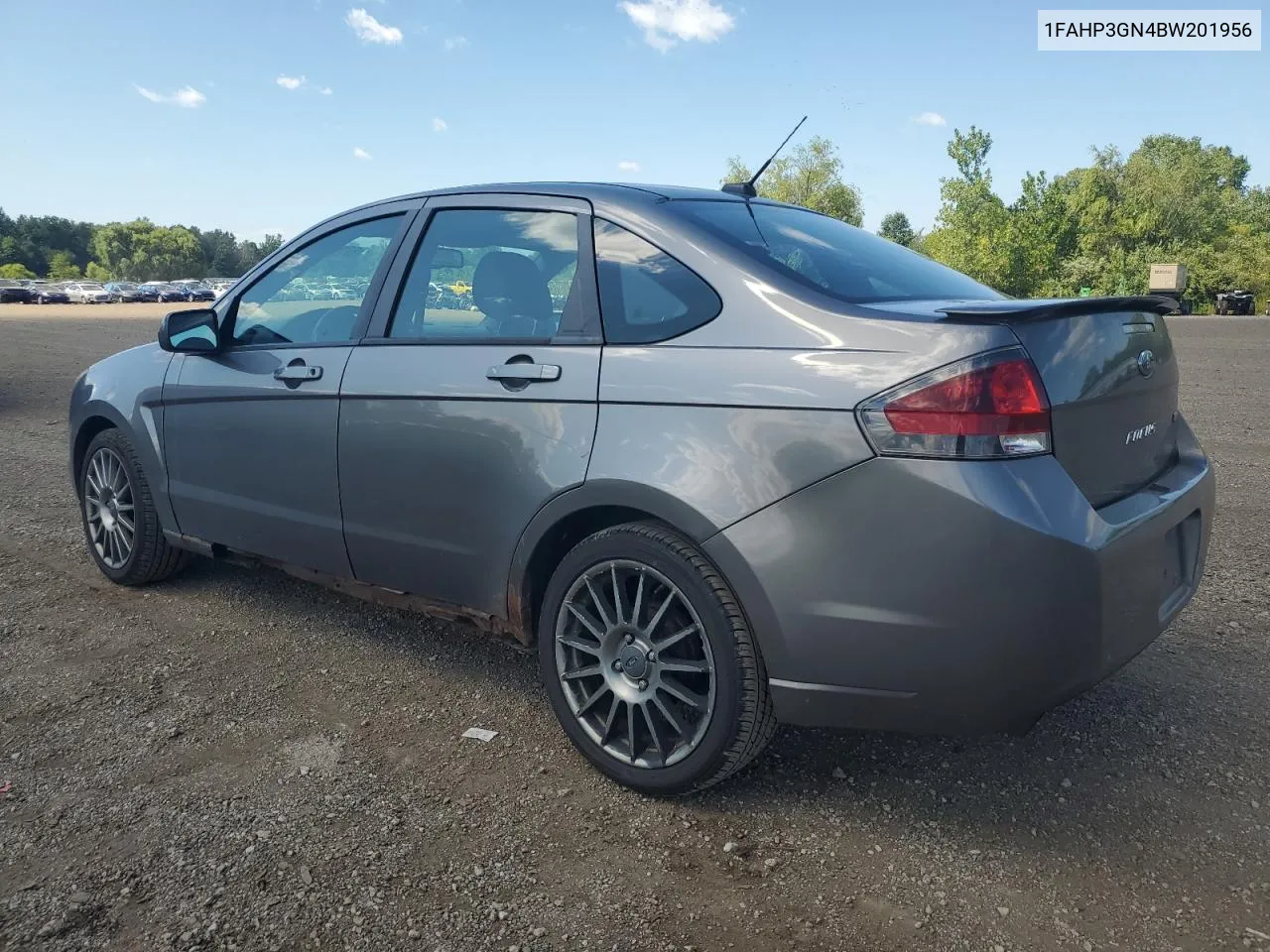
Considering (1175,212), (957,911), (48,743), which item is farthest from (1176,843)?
(1175,212)

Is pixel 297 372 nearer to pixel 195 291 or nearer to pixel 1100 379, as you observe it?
pixel 1100 379

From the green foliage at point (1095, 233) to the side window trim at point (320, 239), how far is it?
63.5 meters

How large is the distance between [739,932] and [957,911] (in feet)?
1.76

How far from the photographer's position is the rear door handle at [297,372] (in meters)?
3.62

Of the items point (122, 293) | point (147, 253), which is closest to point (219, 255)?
point (147, 253)

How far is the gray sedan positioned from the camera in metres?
2.34

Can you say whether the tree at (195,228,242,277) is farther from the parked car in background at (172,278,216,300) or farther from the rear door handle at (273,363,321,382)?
the rear door handle at (273,363,321,382)

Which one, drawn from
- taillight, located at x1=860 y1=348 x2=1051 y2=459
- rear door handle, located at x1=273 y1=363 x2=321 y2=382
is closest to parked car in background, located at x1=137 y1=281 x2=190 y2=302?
rear door handle, located at x1=273 y1=363 x2=321 y2=382

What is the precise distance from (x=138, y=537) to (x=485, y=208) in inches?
96.6

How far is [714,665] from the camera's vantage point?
2.66 meters

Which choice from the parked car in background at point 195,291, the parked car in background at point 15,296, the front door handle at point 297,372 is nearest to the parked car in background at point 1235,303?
the front door handle at point 297,372

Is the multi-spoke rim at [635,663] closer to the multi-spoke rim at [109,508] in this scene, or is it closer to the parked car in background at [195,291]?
the multi-spoke rim at [109,508]

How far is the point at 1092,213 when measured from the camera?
217ft

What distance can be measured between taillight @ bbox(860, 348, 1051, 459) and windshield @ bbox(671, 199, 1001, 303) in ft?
1.49
